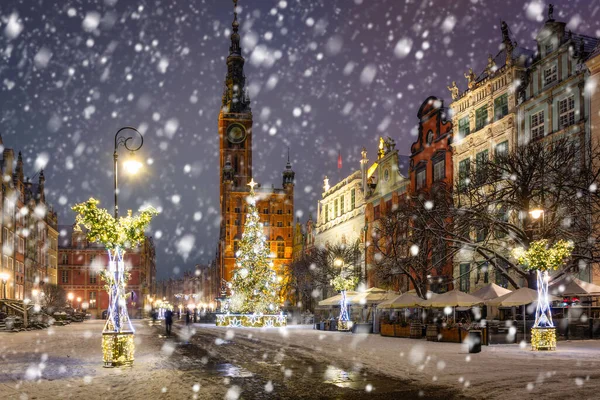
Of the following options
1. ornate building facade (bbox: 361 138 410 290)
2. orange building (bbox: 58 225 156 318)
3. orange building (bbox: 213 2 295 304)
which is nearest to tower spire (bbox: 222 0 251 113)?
orange building (bbox: 213 2 295 304)

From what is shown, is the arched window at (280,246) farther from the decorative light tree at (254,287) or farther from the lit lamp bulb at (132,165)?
the lit lamp bulb at (132,165)

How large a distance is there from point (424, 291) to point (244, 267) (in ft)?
56.4

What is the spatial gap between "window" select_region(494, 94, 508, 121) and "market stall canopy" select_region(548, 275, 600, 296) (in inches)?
490

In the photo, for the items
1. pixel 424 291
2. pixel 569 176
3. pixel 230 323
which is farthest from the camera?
pixel 230 323

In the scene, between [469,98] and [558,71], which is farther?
[469,98]

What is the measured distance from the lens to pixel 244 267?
51.0 m

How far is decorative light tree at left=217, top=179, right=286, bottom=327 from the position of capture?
165ft

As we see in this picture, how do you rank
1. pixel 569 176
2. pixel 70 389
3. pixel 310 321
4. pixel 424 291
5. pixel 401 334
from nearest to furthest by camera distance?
pixel 70 389 < pixel 569 176 < pixel 401 334 < pixel 424 291 < pixel 310 321

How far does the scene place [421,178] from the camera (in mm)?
47875

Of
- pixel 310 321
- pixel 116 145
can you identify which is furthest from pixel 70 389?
pixel 310 321

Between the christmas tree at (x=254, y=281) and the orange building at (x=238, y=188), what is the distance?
54947 millimetres

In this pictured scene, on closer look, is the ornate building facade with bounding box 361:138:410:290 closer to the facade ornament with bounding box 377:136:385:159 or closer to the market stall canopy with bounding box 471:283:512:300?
the facade ornament with bounding box 377:136:385:159

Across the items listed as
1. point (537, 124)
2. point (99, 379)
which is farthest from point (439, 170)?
point (99, 379)

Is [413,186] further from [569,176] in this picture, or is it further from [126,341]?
[126,341]
